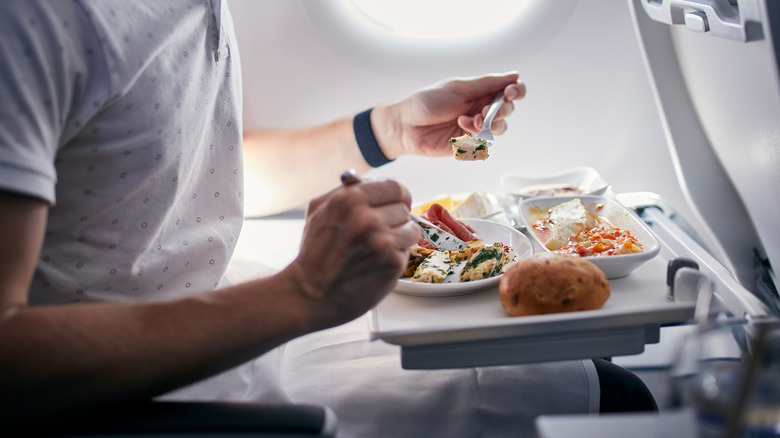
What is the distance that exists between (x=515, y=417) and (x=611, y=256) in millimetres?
284

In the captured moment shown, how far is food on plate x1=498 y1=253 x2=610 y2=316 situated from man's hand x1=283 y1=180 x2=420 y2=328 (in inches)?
7.0

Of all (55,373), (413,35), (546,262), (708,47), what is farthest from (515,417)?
(413,35)

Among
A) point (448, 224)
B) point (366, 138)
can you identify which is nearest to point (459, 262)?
point (448, 224)

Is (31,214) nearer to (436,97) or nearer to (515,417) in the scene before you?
(515,417)

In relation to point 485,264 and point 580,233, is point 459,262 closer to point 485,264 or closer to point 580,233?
point 485,264

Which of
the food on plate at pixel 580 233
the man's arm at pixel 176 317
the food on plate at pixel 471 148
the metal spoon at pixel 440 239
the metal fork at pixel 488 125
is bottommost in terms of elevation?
the food on plate at pixel 580 233

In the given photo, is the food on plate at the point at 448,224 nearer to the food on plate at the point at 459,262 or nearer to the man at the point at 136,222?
the food on plate at the point at 459,262

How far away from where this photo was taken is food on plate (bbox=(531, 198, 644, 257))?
101cm

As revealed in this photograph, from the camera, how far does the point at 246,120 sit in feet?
6.81

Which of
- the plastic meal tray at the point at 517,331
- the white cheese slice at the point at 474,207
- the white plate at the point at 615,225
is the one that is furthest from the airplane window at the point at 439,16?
the plastic meal tray at the point at 517,331

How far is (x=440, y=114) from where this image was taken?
1.36m

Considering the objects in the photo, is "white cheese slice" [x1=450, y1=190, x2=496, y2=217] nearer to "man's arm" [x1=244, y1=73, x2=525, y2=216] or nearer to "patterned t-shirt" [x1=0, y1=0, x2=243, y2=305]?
"man's arm" [x1=244, y1=73, x2=525, y2=216]

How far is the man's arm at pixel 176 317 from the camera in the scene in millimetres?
608

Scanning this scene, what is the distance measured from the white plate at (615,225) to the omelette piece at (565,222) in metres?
0.03
